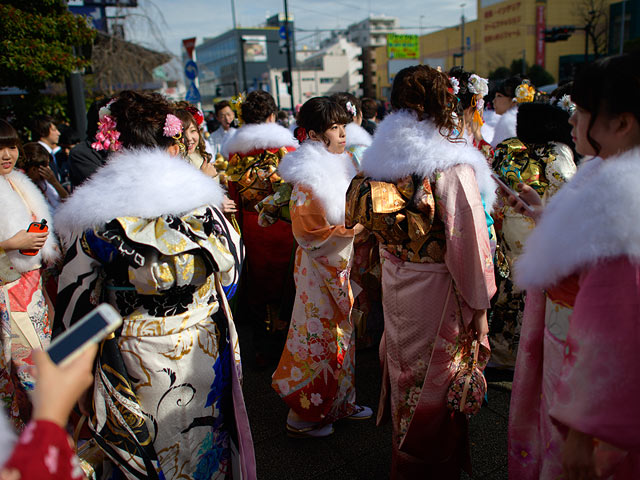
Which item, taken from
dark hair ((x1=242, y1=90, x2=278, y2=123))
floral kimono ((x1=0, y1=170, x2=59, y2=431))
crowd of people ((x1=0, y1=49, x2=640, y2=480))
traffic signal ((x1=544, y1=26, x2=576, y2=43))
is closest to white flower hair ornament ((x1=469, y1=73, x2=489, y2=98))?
crowd of people ((x1=0, y1=49, x2=640, y2=480))

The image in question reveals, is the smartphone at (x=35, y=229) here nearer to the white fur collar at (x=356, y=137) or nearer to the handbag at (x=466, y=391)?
the handbag at (x=466, y=391)

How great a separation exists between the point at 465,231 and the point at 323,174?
0.97 m

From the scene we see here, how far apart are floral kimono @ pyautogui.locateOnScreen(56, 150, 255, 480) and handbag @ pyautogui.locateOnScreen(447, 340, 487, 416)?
103 cm

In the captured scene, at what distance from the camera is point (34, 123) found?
205 inches

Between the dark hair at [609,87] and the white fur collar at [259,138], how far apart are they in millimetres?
→ 2973

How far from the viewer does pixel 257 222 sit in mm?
3955

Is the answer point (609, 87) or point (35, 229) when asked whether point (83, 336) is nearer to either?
point (609, 87)

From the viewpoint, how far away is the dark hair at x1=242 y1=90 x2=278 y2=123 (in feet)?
13.8

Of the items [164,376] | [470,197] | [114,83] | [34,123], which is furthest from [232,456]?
[114,83]

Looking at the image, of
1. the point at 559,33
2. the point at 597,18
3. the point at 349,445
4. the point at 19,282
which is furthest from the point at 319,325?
the point at 597,18

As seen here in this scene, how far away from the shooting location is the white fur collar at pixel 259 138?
403 centimetres

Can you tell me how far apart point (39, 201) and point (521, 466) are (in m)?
2.64

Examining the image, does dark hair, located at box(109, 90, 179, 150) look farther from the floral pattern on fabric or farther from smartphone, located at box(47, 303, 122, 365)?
smartphone, located at box(47, 303, 122, 365)

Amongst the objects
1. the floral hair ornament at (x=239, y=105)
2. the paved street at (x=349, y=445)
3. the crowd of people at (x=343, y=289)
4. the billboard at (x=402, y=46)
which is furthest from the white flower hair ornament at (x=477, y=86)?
the billboard at (x=402, y=46)
